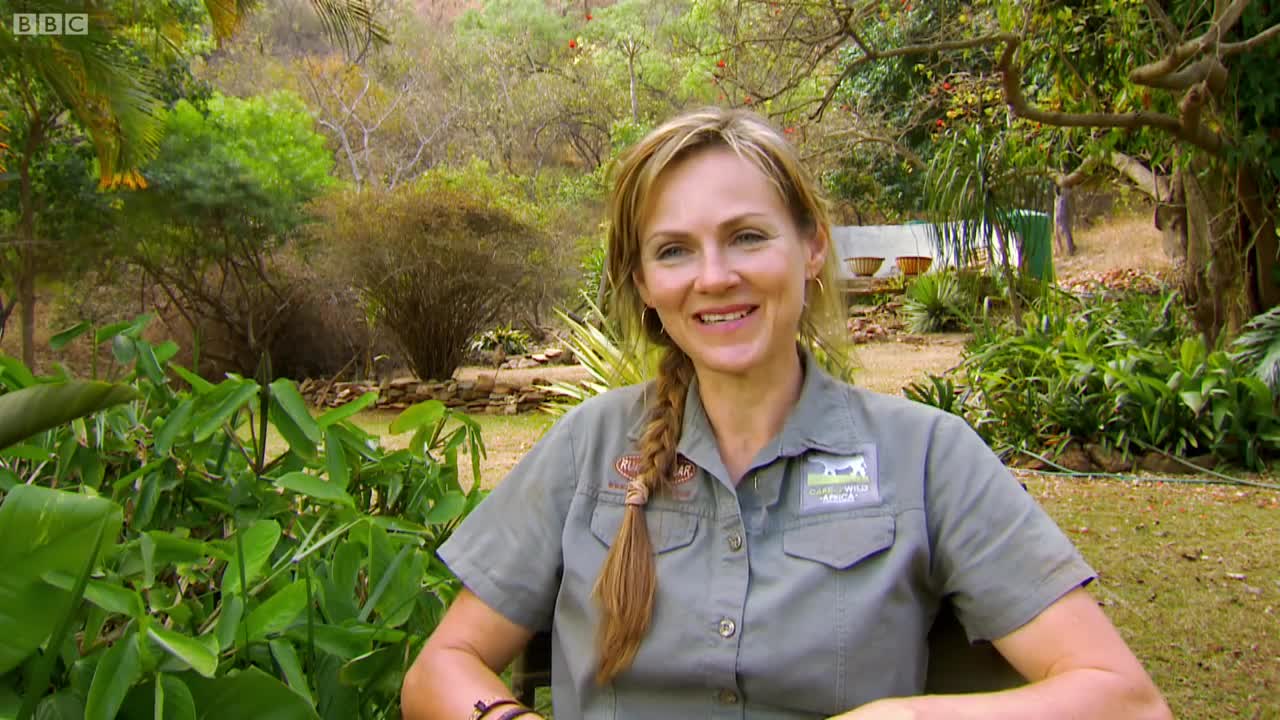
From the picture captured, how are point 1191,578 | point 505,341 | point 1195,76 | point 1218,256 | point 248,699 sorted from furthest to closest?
point 505,341 < point 1218,256 < point 1195,76 < point 1191,578 < point 248,699

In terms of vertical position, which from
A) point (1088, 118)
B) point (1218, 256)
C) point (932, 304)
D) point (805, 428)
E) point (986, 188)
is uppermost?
point (1088, 118)

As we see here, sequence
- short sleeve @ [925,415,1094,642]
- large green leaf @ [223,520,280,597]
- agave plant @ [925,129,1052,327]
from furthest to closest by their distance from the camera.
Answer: agave plant @ [925,129,1052,327]
short sleeve @ [925,415,1094,642]
large green leaf @ [223,520,280,597]

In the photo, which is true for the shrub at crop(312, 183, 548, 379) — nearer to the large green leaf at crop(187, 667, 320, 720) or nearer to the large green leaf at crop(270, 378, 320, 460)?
the large green leaf at crop(270, 378, 320, 460)

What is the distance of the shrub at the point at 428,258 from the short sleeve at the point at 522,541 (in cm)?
1135

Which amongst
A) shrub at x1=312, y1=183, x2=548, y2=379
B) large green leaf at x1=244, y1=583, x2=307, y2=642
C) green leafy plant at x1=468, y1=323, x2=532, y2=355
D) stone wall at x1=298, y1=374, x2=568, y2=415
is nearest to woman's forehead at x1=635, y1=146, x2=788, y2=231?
large green leaf at x1=244, y1=583, x2=307, y2=642

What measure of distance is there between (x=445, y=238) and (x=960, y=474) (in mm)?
11611

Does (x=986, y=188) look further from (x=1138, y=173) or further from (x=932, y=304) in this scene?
(x=932, y=304)

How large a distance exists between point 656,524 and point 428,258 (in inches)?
458

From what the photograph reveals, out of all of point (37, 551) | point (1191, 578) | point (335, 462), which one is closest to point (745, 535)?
point (335, 462)

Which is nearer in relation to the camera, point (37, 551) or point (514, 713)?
point (37, 551)

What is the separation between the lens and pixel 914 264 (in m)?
18.6

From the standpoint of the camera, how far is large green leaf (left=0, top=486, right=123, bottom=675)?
76cm

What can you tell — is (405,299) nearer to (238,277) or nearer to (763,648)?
(238,277)

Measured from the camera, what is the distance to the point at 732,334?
132cm
